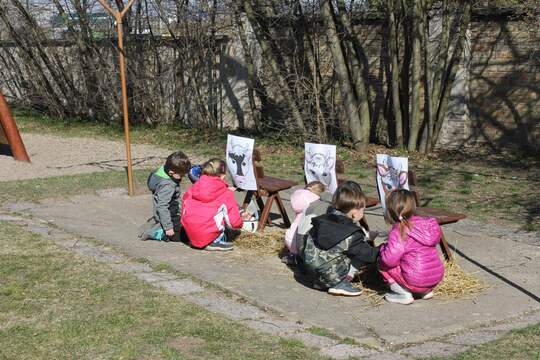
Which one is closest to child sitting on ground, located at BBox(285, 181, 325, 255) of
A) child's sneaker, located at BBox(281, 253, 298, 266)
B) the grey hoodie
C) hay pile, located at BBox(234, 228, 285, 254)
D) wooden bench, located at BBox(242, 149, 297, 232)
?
child's sneaker, located at BBox(281, 253, 298, 266)

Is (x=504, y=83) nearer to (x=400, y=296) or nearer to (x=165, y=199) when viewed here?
(x=165, y=199)

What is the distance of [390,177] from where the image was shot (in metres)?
7.73

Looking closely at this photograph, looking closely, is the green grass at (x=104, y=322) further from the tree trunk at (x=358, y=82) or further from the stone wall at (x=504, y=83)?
the stone wall at (x=504, y=83)

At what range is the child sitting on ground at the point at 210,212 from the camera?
8.09 metres

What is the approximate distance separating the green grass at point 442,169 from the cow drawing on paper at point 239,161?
9.78ft

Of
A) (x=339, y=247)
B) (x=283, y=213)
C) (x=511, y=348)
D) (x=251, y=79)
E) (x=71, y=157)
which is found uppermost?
(x=251, y=79)

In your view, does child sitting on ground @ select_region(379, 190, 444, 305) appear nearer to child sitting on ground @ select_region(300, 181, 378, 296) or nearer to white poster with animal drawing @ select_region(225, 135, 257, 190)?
child sitting on ground @ select_region(300, 181, 378, 296)

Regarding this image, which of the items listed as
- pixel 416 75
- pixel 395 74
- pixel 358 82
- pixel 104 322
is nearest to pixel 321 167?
pixel 104 322

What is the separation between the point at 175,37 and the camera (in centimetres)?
1898

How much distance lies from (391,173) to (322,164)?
94 cm

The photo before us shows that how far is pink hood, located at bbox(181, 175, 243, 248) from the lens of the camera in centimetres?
809

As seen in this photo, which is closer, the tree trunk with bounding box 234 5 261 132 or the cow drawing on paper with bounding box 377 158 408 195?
the cow drawing on paper with bounding box 377 158 408 195

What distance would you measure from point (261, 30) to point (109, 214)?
7369 millimetres

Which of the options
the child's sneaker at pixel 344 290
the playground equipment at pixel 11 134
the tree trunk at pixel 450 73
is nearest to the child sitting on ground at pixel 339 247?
the child's sneaker at pixel 344 290
